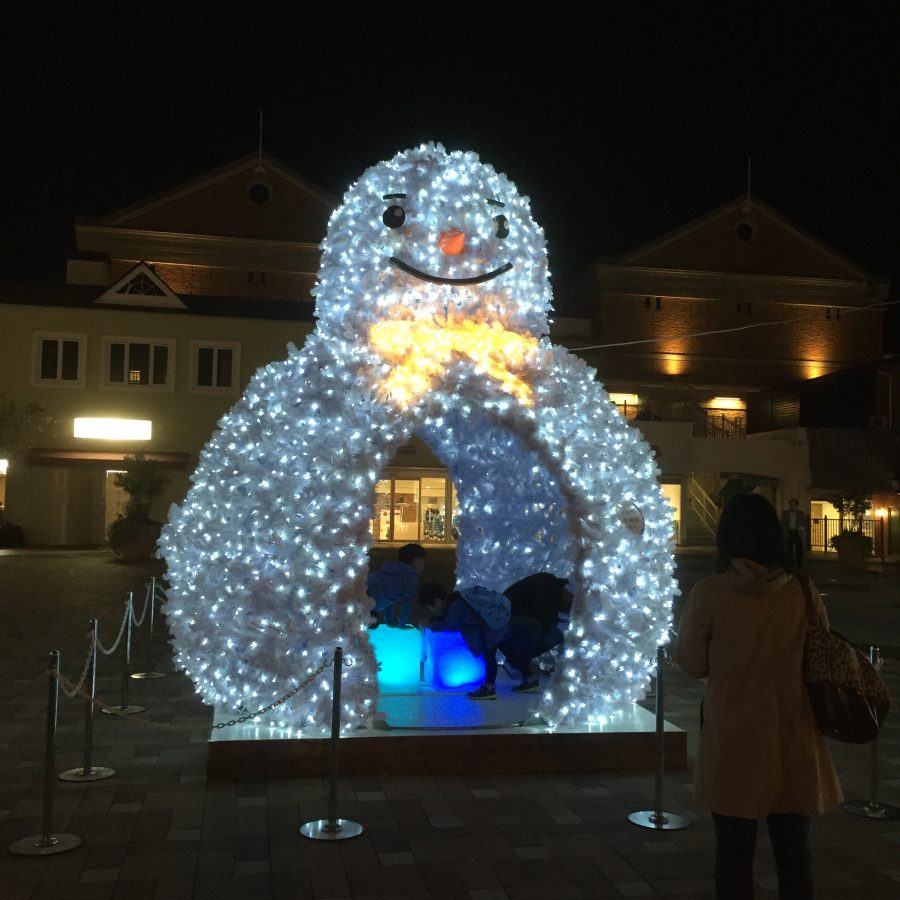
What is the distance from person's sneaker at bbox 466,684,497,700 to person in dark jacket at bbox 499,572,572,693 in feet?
0.84

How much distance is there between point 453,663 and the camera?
23.7ft

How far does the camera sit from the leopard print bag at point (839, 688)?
3.28 m

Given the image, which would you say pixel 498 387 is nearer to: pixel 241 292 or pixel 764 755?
pixel 764 755

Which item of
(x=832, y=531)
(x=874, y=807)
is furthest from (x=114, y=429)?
(x=874, y=807)

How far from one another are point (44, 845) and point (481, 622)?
3.13 metres

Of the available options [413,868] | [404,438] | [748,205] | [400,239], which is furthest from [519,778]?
[748,205]

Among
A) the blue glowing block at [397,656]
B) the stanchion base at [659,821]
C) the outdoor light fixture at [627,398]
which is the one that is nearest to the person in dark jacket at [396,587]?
the blue glowing block at [397,656]

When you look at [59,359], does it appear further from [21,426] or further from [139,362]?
[21,426]

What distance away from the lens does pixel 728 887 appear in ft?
10.8

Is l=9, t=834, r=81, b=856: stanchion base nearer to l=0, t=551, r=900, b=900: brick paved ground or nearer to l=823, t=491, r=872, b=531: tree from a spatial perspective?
l=0, t=551, r=900, b=900: brick paved ground

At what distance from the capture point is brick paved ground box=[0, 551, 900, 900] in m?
4.25

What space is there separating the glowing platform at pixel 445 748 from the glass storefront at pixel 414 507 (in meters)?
22.3

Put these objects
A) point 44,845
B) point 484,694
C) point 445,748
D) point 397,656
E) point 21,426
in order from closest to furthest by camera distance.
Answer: point 44,845
point 445,748
point 484,694
point 397,656
point 21,426

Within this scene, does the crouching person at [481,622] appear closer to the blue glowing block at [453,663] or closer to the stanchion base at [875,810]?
the blue glowing block at [453,663]
